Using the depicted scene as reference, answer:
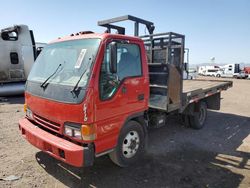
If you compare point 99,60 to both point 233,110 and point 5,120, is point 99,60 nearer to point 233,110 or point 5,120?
point 5,120

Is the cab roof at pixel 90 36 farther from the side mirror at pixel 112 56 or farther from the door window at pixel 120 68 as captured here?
the side mirror at pixel 112 56

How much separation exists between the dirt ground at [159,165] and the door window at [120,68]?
56.0 inches

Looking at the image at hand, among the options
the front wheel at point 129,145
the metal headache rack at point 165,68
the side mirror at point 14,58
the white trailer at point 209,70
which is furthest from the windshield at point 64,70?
the white trailer at point 209,70

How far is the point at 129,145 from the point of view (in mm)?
3879

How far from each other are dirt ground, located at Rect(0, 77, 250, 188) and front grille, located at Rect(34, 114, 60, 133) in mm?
813

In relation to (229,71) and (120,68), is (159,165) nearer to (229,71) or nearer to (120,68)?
(120,68)

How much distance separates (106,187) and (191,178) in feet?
4.64

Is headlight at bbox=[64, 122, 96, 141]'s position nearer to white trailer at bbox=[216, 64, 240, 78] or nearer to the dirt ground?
the dirt ground

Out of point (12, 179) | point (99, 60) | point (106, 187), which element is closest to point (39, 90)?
point (99, 60)

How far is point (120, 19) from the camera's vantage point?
4.68 m

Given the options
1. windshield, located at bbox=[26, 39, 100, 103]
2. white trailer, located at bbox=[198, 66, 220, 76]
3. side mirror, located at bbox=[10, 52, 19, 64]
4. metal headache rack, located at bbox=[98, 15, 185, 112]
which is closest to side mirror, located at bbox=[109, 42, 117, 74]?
windshield, located at bbox=[26, 39, 100, 103]

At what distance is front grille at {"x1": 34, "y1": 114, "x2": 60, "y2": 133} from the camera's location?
333cm

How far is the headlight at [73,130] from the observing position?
3.05 m

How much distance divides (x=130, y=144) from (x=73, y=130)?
120 cm
